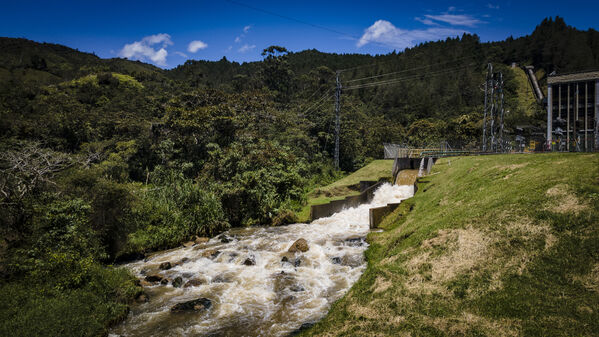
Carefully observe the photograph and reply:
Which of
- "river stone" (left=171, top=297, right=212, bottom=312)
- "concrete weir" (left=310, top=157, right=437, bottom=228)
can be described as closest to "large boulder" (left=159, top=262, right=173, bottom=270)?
"river stone" (left=171, top=297, right=212, bottom=312)

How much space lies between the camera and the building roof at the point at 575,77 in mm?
35734

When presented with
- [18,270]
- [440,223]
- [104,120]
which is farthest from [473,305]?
[104,120]

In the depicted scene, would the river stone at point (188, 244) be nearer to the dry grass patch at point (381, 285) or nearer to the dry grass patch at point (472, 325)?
the dry grass patch at point (381, 285)

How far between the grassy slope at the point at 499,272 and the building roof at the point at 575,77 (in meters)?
36.5

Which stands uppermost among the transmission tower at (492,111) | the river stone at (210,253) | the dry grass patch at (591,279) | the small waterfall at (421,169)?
the transmission tower at (492,111)

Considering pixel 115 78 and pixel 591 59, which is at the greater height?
pixel 591 59

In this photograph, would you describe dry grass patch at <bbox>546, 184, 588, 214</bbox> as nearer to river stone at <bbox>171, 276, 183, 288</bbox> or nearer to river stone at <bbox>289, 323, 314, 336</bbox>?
river stone at <bbox>289, 323, 314, 336</bbox>

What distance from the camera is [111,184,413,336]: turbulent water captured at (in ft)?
27.7

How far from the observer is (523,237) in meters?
7.21

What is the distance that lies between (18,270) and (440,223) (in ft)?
39.8

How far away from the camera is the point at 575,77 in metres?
36.8

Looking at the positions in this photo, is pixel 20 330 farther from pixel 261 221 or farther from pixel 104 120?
pixel 104 120

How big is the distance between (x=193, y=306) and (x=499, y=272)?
26.8 ft

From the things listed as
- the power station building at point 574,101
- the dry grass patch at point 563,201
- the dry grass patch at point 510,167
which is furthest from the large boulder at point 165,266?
the power station building at point 574,101
